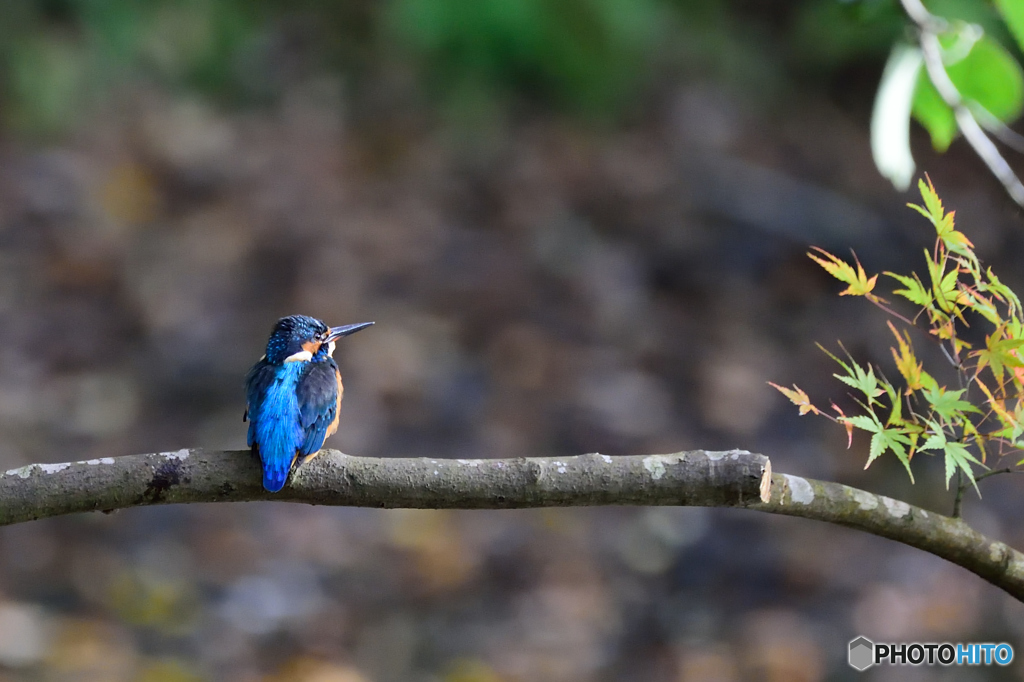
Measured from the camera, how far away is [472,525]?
3.63 metres

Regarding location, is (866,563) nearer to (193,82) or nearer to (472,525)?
(472,525)

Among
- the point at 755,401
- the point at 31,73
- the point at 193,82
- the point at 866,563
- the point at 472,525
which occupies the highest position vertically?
the point at 193,82

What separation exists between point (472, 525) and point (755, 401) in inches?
57.9

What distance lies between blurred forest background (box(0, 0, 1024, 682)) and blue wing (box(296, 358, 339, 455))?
6.31ft

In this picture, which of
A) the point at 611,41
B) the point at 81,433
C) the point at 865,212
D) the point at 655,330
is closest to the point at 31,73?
the point at 81,433

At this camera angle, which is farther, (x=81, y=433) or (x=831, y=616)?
(x=81, y=433)

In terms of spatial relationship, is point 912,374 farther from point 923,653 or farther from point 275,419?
point 923,653

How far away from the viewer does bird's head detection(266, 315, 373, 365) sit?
1297 millimetres

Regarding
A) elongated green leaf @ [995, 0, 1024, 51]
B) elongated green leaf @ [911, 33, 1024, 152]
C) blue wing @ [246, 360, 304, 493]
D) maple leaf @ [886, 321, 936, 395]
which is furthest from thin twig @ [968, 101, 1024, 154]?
blue wing @ [246, 360, 304, 493]

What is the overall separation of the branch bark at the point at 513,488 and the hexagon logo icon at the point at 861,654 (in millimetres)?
1902

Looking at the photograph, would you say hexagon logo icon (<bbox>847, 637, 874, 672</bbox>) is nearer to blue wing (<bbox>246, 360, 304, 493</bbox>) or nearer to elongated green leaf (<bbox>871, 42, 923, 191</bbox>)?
elongated green leaf (<bbox>871, 42, 923, 191</bbox>)

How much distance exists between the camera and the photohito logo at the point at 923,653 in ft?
6.19

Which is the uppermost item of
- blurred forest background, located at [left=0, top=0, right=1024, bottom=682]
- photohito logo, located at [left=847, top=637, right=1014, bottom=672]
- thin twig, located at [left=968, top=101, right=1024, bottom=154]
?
blurred forest background, located at [left=0, top=0, right=1024, bottom=682]

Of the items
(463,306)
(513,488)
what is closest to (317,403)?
(513,488)
